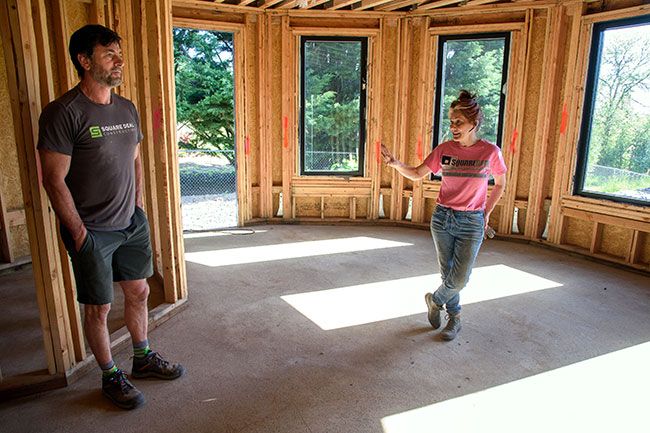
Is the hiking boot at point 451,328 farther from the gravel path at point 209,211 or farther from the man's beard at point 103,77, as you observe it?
the gravel path at point 209,211

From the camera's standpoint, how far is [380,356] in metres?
3.07

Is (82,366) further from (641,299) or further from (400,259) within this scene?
(641,299)

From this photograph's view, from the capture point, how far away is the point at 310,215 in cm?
709

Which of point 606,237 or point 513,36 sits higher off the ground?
point 513,36

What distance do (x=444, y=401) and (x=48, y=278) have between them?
2281 mm

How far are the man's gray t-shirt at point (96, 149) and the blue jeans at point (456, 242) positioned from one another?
194cm

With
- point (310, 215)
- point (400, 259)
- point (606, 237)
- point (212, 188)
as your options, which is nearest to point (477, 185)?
point (400, 259)

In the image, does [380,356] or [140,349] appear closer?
[140,349]

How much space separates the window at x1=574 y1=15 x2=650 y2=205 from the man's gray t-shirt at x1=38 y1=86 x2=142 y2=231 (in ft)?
16.4

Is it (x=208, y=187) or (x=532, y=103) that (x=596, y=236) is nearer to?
(x=532, y=103)

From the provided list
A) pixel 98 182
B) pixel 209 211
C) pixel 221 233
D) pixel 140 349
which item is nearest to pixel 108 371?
pixel 140 349

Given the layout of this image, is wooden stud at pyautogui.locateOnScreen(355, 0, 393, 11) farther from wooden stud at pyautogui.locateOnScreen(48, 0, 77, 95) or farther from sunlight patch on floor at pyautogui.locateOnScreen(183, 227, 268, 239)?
wooden stud at pyautogui.locateOnScreen(48, 0, 77, 95)

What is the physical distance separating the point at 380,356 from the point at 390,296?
1116mm

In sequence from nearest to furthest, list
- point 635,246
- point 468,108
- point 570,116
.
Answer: point 468,108 < point 635,246 < point 570,116
